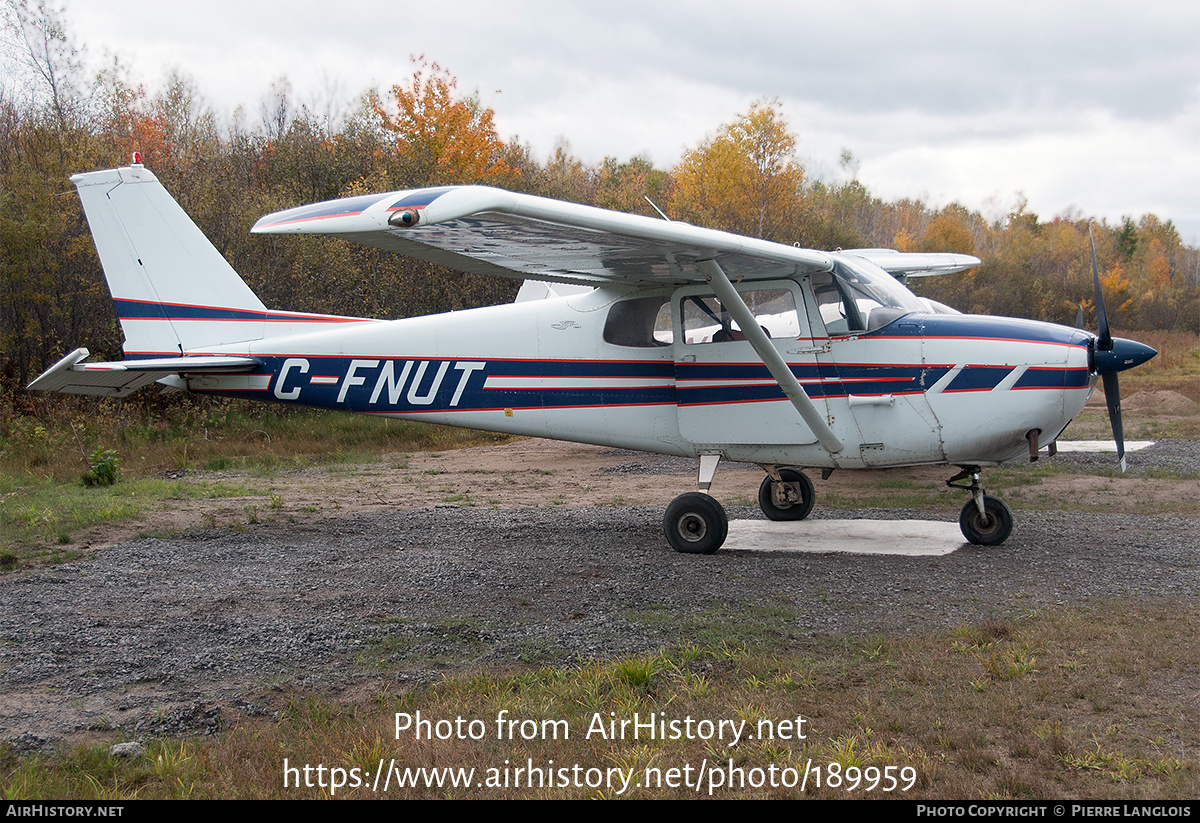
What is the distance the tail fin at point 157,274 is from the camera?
9.23 m

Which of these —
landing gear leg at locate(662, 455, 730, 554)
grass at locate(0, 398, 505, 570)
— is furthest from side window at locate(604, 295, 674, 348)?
grass at locate(0, 398, 505, 570)

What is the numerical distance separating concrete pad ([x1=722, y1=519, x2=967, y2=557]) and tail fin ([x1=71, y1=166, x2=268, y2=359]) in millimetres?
5702

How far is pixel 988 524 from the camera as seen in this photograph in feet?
24.7

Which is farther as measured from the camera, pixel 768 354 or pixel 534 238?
pixel 768 354

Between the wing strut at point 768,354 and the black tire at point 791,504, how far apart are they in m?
1.75

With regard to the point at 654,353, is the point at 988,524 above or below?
below

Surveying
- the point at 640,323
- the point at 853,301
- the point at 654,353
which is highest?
the point at 853,301

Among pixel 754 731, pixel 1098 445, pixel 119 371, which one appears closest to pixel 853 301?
pixel 754 731

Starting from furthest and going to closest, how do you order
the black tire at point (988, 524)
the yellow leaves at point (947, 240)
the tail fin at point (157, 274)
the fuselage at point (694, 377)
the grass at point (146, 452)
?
the yellow leaves at point (947, 240) → the tail fin at point (157, 274) → the grass at point (146, 452) → the black tire at point (988, 524) → the fuselage at point (694, 377)

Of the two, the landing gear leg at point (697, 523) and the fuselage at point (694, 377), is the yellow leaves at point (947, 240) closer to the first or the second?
the fuselage at point (694, 377)

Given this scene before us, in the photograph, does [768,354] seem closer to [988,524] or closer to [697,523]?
[697,523]

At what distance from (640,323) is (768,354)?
1.50 meters

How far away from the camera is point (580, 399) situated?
8.27 metres

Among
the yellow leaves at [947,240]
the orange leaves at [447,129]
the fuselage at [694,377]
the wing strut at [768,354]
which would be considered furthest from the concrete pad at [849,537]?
the yellow leaves at [947,240]
